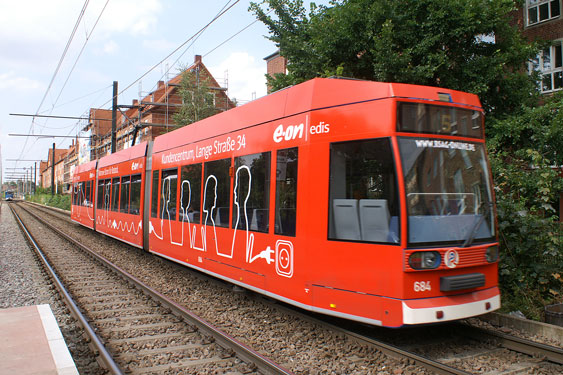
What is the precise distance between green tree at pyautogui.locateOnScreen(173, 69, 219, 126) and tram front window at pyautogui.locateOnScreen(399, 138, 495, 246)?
25.1 m

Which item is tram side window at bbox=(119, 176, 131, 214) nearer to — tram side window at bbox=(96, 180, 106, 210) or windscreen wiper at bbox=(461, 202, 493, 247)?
tram side window at bbox=(96, 180, 106, 210)

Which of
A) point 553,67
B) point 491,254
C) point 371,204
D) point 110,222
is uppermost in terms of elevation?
point 553,67

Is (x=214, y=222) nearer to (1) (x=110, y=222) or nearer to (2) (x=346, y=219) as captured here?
(2) (x=346, y=219)

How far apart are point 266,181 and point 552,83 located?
1678 cm

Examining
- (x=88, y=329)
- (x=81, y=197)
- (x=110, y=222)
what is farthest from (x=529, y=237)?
(x=81, y=197)

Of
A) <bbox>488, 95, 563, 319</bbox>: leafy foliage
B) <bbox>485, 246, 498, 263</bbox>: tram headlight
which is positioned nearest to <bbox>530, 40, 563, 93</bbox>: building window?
<bbox>488, 95, 563, 319</bbox>: leafy foliage

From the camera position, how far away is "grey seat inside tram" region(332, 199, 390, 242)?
505 centimetres

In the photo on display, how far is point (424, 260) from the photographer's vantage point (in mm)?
4863

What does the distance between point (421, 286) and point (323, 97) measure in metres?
2.55

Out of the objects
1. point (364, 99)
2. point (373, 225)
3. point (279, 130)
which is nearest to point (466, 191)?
point (373, 225)

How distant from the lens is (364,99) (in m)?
5.43

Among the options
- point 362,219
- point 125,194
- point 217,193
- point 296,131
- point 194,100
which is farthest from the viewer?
point 194,100

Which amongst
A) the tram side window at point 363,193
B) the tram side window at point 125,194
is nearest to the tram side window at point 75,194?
the tram side window at point 125,194

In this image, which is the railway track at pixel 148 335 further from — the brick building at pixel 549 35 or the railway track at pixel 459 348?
the brick building at pixel 549 35
